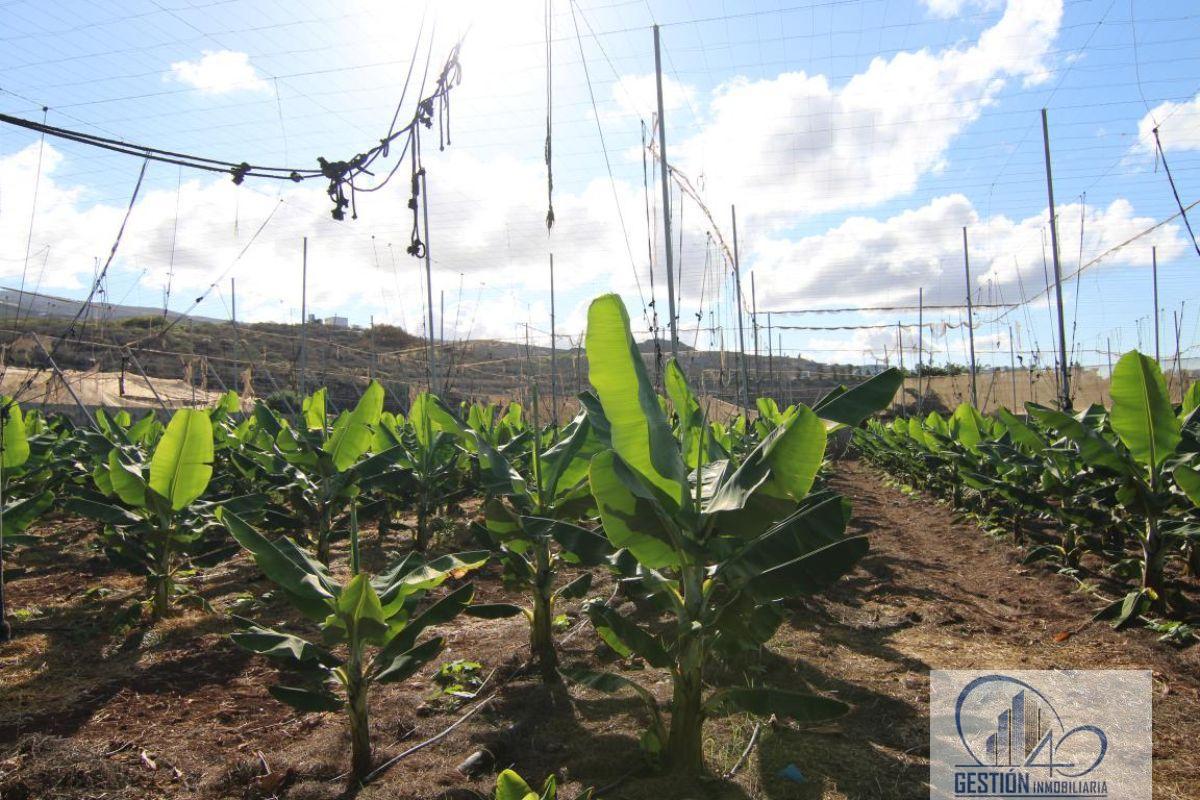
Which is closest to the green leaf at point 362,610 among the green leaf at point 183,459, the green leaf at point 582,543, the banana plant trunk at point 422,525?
the green leaf at point 582,543

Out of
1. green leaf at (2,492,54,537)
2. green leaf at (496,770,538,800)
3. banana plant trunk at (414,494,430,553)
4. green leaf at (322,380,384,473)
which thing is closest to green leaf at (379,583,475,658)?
green leaf at (496,770,538,800)

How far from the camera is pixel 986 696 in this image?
3.81 metres

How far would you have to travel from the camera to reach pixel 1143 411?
190 inches

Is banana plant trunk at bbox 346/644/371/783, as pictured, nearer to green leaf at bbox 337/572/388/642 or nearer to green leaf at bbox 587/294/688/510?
green leaf at bbox 337/572/388/642

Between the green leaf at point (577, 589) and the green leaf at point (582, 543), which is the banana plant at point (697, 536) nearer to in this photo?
the green leaf at point (582, 543)

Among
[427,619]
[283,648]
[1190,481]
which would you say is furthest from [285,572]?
[1190,481]

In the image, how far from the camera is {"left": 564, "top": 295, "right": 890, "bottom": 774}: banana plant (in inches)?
109

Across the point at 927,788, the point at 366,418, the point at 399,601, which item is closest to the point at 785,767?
the point at 927,788

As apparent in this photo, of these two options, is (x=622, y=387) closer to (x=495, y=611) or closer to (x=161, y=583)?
(x=495, y=611)

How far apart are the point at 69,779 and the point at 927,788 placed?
3.55 metres

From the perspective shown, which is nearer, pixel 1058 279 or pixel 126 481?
pixel 126 481

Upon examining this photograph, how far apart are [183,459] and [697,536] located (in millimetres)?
3980

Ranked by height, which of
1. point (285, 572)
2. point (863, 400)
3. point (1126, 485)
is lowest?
point (285, 572)

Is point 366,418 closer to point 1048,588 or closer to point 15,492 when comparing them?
point 15,492
